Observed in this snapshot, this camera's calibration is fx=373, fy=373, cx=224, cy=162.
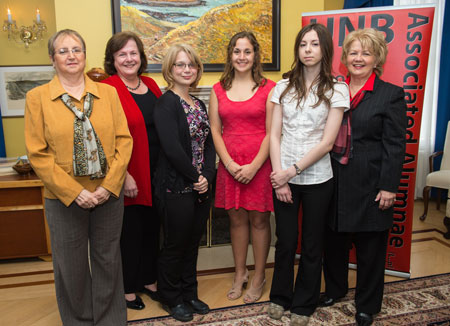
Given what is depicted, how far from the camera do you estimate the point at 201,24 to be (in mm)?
3207

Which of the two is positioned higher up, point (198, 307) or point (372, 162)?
point (372, 162)

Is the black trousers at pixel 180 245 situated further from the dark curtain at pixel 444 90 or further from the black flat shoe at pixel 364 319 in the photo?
the dark curtain at pixel 444 90

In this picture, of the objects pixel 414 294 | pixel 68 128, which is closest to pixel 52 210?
pixel 68 128

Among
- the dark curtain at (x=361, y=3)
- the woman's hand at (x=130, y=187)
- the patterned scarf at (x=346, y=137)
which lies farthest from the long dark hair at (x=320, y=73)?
the dark curtain at (x=361, y=3)

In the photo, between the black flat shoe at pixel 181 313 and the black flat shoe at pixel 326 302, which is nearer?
the black flat shoe at pixel 181 313

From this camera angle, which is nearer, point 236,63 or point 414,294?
point 236,63

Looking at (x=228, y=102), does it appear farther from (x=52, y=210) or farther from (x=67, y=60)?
(x=52, y=210)

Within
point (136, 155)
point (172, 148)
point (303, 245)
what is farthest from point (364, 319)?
point (136, 155)

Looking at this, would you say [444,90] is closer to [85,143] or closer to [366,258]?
[366,258]

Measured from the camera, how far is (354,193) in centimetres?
198

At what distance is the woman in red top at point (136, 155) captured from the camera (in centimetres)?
202

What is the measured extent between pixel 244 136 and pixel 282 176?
0.36 m

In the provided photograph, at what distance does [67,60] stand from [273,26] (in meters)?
2.18

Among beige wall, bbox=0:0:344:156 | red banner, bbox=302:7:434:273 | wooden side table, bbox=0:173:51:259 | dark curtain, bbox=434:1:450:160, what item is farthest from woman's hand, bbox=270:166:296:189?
dark curtain, bbox=434:1:450:160
